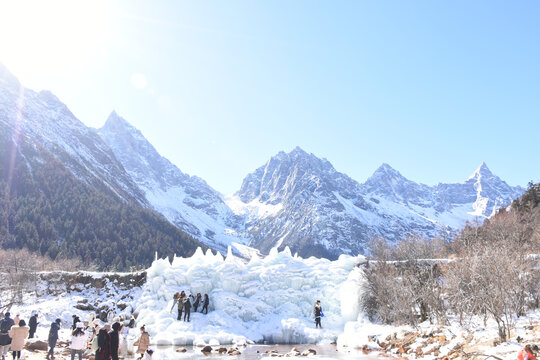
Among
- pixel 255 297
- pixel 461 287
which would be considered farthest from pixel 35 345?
pixel 461 287

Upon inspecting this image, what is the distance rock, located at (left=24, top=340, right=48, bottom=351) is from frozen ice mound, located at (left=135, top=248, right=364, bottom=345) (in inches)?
257

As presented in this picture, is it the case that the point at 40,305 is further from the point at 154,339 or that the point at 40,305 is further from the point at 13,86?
the point at 13,86

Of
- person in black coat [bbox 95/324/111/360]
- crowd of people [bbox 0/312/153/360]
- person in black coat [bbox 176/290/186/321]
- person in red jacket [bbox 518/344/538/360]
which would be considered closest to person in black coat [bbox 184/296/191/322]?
person in black coat [bbox 176/290/186/321]

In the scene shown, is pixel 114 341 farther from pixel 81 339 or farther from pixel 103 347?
pixel 81 339

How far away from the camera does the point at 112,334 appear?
1220cm

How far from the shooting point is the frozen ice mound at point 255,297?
89.0 ft

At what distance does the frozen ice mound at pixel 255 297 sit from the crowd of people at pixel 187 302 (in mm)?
573

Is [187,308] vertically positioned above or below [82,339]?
below

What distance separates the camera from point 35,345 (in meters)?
21.0

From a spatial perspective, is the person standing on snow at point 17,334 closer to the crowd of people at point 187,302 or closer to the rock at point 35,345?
the rock at point 35,345

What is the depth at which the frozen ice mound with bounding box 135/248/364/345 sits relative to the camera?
89.0 feet

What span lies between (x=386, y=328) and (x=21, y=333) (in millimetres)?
19897

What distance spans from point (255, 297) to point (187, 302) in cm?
572

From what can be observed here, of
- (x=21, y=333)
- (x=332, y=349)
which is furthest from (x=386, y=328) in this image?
(x=21, y=333)
